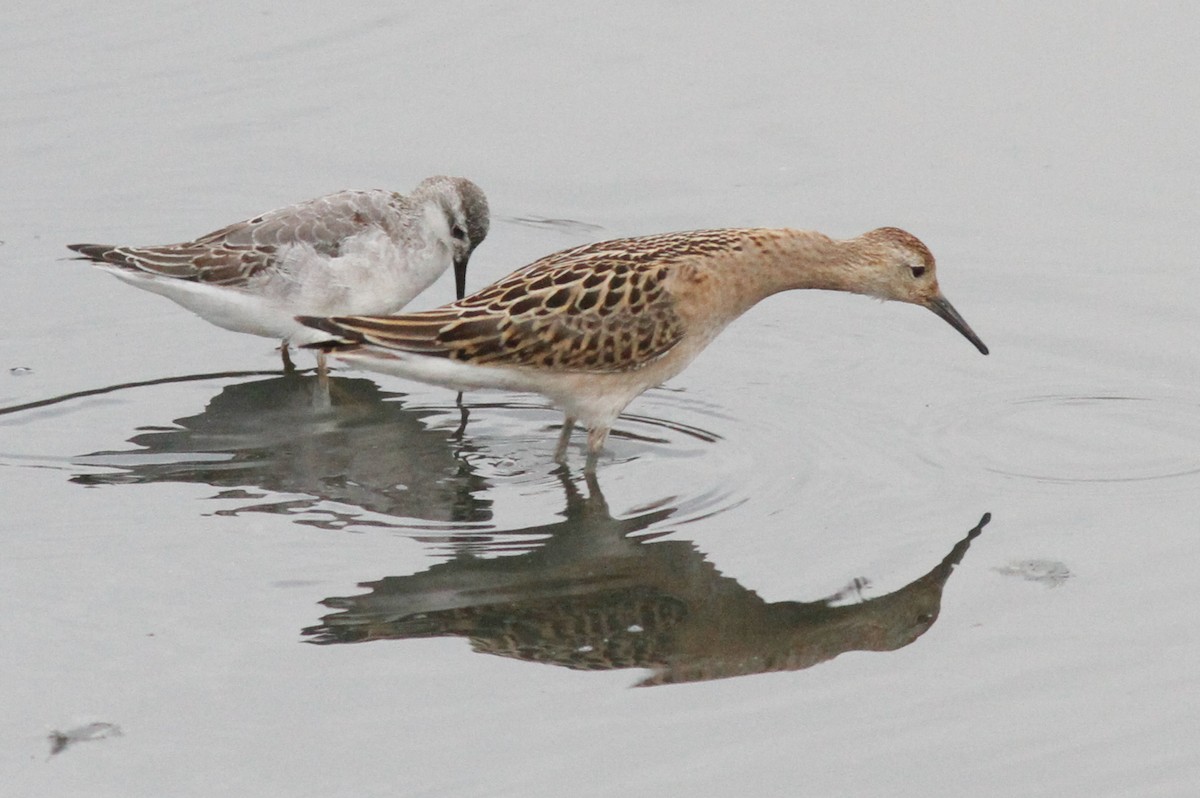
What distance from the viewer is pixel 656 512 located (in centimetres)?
961

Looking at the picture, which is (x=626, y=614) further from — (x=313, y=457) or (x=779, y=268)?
(x=779, y=268)

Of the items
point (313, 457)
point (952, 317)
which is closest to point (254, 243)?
point (313, 457)

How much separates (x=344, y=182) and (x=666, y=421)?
14.1ft

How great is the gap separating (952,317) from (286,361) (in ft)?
14.5

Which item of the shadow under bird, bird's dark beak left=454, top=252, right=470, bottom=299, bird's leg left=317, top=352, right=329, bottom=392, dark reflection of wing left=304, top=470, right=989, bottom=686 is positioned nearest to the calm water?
dark reflection of wing left=304, top=470, right=989, bottom=686

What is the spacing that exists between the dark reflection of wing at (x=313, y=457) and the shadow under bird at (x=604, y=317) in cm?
60

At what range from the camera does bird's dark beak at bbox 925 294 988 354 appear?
10.9m

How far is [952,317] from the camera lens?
35.7 ft

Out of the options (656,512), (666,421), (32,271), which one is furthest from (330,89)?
(656,512)

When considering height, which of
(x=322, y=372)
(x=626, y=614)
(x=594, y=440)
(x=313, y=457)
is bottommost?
(x=626, y=614)

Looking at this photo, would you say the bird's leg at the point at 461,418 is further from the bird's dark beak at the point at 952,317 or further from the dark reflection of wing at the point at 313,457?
the bird's dark beak at the point at 952,317

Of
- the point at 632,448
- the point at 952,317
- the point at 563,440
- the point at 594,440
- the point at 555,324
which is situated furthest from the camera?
the point at 952,317

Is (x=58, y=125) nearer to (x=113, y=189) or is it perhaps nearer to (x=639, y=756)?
(x=113, y=189)

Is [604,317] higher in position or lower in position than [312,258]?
lower
